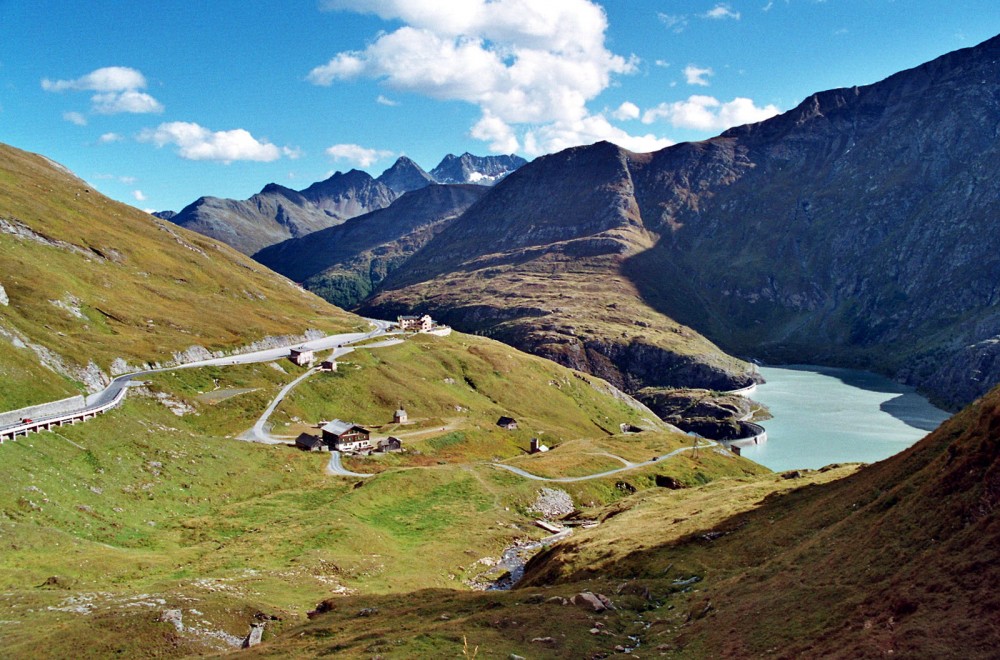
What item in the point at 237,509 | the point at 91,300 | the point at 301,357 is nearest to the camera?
the point at 237,509

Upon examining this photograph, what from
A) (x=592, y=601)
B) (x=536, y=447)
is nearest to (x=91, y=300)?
(x=536, y=447)

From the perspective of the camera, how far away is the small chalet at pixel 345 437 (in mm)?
100125

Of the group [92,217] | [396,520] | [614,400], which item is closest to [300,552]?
[396,520]

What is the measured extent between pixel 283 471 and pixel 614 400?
130271mm

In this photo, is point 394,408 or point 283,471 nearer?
point 283,471

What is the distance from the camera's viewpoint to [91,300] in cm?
12594

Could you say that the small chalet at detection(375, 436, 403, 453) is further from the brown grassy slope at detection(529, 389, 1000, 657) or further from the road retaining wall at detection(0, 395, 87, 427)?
the brown grassy slope at detection(529, 389, 1000, 657)

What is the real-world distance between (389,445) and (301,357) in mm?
39654

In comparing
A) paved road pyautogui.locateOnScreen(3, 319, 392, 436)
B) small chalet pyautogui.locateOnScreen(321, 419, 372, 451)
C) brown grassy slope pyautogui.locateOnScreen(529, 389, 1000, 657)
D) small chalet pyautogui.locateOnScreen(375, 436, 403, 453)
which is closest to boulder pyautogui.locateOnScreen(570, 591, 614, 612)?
brown grassy slope pyautogui.locateOnScreen(529, 389, 1000, 657)

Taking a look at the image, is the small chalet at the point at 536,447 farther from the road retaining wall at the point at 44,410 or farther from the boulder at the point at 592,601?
the boulder at the point at 592,601

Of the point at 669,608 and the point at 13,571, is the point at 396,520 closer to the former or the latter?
the point at 13,571

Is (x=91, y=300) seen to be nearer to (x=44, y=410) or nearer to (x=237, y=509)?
(x=44, y=410)

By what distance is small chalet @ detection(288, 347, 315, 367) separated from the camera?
133375 millimetres

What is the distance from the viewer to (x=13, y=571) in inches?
1714
